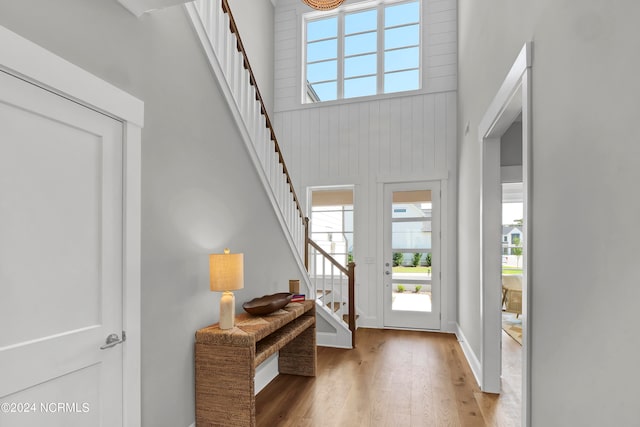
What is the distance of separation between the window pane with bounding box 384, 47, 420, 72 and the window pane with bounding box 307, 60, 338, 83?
32.3 inches

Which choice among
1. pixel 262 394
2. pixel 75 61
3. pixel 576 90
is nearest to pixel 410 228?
pixel 262 394

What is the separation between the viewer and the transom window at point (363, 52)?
5617mm

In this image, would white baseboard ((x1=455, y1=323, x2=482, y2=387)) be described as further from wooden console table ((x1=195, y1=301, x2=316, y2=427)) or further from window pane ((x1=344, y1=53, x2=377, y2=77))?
window pane ((x1=344, y1=53, x2=377, y2=77))

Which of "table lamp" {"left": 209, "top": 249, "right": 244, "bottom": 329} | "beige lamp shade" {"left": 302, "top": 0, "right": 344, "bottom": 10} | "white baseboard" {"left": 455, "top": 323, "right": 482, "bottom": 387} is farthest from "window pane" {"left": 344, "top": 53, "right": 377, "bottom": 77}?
"table lamp" {"left": 209, "top": 249, "right": 244, "bottom": 329}

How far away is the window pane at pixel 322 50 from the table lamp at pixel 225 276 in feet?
15.1

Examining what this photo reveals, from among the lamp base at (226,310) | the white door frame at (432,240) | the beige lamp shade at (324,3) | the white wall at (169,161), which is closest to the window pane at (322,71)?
the white door frame at (432,240)

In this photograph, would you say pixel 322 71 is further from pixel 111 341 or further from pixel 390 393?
pixel 111 341

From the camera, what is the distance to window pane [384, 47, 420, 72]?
559cm

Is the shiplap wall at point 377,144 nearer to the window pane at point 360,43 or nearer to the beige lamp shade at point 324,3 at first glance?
the window pane at point 360,43

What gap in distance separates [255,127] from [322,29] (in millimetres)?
3621

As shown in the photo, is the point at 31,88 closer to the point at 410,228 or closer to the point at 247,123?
the point at 247,123

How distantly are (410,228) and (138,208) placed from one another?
13.9 feet

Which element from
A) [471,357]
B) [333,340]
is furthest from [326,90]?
[471,357]

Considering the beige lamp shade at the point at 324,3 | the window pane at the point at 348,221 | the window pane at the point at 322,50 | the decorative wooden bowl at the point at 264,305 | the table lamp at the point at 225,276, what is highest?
the window pane at the point at 322,50
